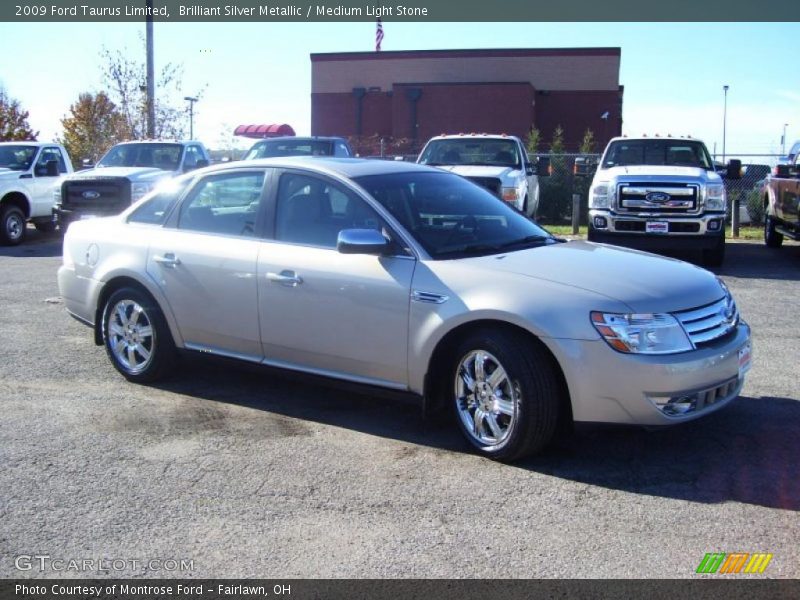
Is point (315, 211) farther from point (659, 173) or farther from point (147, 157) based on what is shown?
Result: point (147, 157)

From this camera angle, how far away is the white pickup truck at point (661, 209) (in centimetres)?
1297

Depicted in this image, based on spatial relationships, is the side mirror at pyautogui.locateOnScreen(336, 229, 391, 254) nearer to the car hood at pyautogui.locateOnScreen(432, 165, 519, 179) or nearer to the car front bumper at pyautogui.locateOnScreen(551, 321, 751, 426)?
the car front bumper at pyautogui.locateOnScreen(551, 321, 751, 426)

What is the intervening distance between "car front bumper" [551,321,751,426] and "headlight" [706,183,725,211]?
28.7 ft

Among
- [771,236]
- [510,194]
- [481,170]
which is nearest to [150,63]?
[481,170]

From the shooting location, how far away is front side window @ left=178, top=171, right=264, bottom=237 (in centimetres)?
620

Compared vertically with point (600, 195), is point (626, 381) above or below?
below

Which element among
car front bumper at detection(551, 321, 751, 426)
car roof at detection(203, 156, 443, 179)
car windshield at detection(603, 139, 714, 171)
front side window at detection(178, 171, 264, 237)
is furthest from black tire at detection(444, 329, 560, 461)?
car windshield at detection(603, 139, 714, 171)

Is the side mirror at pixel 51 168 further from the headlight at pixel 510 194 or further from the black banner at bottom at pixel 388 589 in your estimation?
the black banner at bottom at pixel 388 589

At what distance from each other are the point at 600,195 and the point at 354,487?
380 inches

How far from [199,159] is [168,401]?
41.4ft

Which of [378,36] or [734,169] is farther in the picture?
[378,36]

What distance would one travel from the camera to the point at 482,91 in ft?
125

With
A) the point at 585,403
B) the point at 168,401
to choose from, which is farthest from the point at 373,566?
the point at 168,401

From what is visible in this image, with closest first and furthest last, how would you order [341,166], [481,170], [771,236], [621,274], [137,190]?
[621,274]
[341,166]
[481,170]
[771,236]
[137,190]
